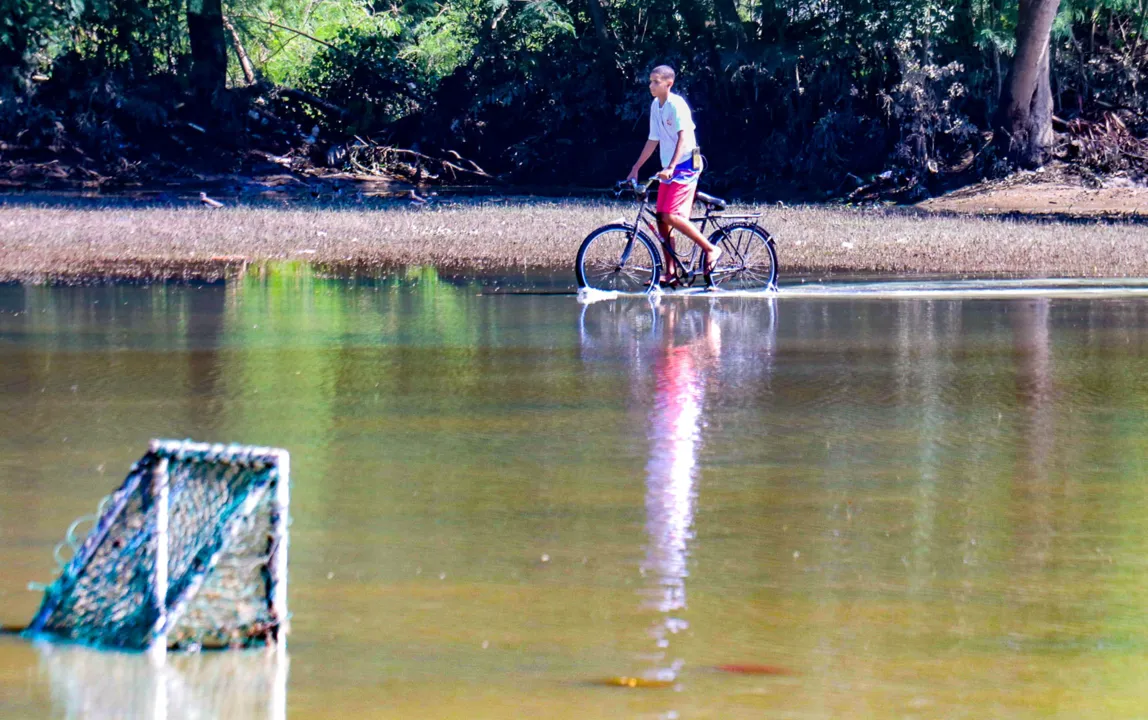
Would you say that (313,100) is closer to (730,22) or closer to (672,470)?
(730,22)

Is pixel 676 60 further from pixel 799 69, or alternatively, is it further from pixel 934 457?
pixel 934 457

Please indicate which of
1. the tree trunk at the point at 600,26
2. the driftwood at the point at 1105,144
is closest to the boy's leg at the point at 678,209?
the driftwood at the point at 1105,144

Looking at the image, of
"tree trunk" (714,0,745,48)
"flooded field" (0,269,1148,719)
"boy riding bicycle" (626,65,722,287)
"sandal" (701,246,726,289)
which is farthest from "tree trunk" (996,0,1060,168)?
"flooded field" (0,269,1148,719)

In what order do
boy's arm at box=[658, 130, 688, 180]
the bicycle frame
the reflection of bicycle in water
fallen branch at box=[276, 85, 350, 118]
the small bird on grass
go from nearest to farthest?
1. the reflection of bicycle in water
2. boy's arm at box=[658, 130, 688, 180]
3. the bicycle frame
4. the small bird on grass
5. fallen branch at box=[276, 85, 350, 118]

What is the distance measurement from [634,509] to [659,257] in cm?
783

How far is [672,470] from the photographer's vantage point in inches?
278

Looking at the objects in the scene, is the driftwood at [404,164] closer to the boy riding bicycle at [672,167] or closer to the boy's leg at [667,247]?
the boy's leg at [667,247]

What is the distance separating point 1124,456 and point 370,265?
1108 cm

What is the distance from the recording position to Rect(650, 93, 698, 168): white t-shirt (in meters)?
13.6

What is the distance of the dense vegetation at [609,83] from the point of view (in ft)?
99.0

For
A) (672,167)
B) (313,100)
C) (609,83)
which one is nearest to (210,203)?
(609,83)

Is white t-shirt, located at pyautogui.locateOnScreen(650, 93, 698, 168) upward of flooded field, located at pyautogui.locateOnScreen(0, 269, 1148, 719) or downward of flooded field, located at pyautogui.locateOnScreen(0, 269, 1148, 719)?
upward

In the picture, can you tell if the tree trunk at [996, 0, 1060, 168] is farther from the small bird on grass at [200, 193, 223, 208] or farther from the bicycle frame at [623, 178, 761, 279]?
the bicycle frame at [623, 178, 761, 279]

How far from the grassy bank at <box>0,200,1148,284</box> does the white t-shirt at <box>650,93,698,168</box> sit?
336 centimetres
